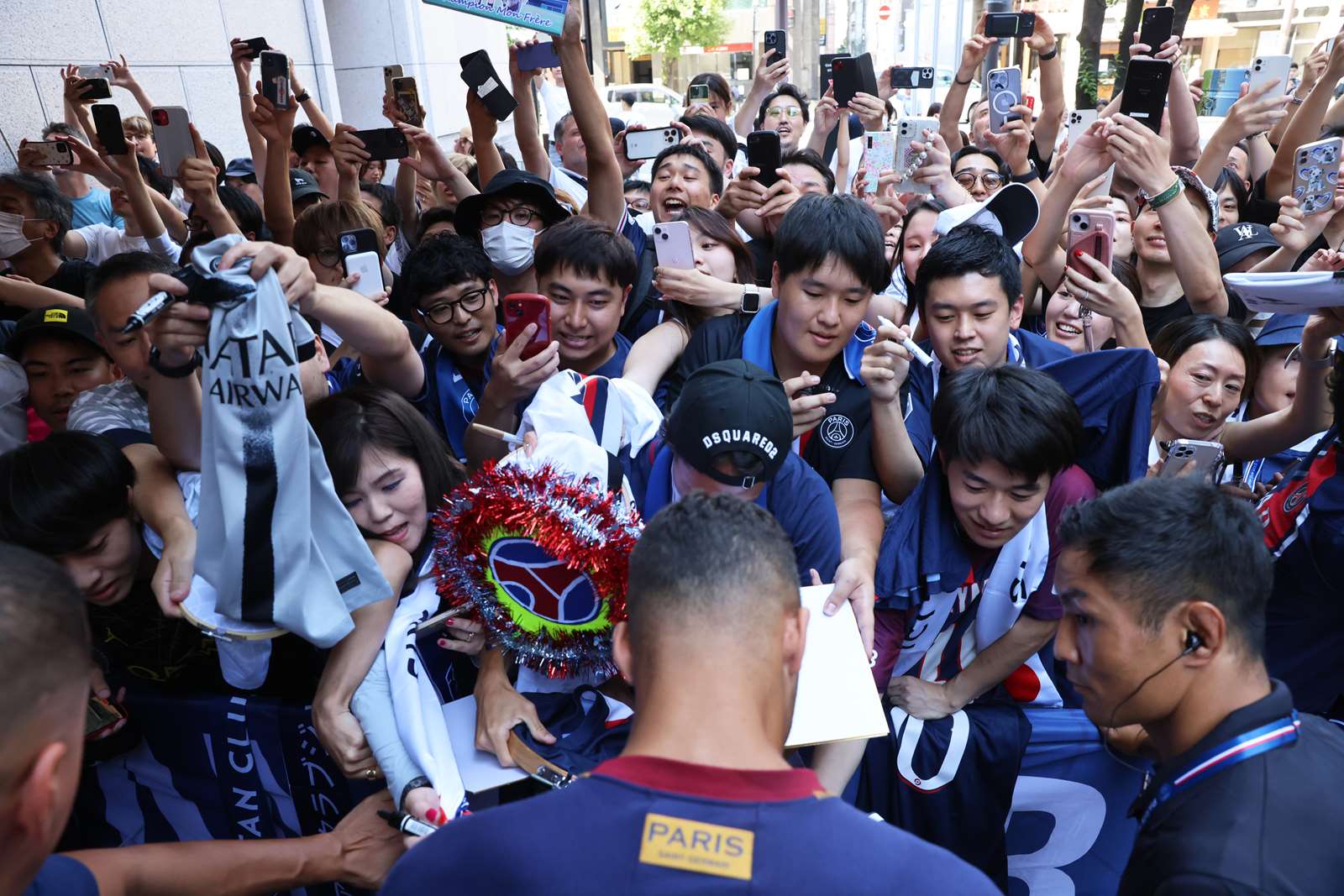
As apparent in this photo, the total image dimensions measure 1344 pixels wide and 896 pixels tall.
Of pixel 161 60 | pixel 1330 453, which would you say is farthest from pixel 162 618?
pixel 161 60

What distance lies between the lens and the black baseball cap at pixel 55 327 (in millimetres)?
3094

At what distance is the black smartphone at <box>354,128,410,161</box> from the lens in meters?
4.57

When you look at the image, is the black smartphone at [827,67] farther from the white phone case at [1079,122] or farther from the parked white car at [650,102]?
the parked white car at [650,102]

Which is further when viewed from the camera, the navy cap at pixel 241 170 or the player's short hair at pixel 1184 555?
the navy cap at pixel 241 170

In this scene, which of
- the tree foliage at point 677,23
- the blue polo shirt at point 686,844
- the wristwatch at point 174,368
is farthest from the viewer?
the tree foliage at point 677,23

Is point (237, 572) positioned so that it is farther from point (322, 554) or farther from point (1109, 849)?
point (1109, 849)

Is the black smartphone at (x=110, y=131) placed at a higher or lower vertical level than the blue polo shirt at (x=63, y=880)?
higher

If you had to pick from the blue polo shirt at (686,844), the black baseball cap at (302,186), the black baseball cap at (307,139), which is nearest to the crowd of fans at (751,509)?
the blue polo shirt at (686,844)

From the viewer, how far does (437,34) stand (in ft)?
46.8

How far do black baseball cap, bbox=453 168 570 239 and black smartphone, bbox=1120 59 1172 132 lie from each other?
8.19ft

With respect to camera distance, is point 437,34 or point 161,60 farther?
point 437,34

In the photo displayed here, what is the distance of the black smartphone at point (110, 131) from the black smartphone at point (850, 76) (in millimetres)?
3826

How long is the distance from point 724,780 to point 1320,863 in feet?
3.17

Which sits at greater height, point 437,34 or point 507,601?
point 437,34
